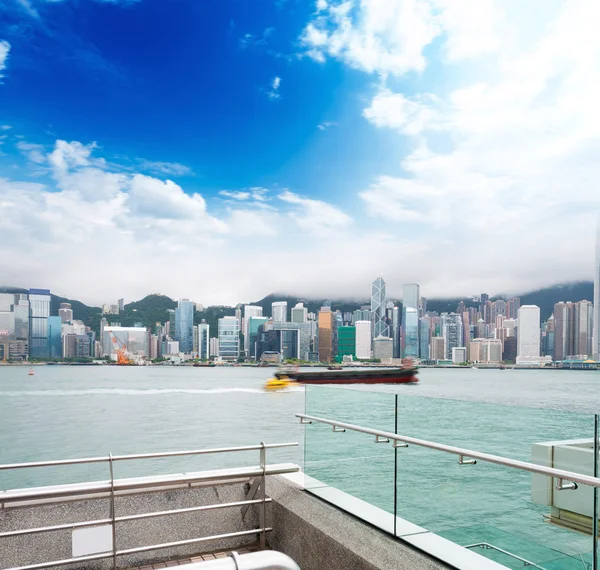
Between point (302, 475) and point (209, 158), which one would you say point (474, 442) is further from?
point (209, 158)

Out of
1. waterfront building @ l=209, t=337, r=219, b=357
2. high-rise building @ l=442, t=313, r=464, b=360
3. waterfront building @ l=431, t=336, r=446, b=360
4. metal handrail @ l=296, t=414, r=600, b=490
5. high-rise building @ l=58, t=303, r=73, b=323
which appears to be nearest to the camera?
metal handrail @ l=296, t=414, r=600, b=490

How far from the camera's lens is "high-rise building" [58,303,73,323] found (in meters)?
39.6

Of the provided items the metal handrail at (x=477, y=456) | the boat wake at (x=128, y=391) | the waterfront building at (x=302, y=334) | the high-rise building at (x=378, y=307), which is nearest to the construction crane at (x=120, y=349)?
the boat wake at (x=128, y=391)

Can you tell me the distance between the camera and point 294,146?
47844mm

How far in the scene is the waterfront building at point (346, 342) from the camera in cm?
4166

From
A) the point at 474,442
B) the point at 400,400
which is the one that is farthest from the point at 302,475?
the point at 474,442

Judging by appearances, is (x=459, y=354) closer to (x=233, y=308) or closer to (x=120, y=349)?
(x=233, y=308)

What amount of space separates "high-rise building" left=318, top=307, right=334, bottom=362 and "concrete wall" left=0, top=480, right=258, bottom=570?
37.9 metres

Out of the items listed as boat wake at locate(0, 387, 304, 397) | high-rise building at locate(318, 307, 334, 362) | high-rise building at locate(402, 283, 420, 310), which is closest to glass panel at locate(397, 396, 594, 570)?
boat wake at locate(0, 387, 304, 397)

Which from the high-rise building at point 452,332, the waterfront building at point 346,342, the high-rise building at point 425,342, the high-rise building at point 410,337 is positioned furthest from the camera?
the high-rise building at point 410,337

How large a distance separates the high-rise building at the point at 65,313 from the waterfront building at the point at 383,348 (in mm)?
19863

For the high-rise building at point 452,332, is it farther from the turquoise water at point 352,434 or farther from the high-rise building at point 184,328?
the high-rise building at point 184,328

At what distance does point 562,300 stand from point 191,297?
2588cm

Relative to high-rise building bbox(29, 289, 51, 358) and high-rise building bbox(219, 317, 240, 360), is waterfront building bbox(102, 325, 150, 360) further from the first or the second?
high-rise building bbox(219, 317, 240, 360)
